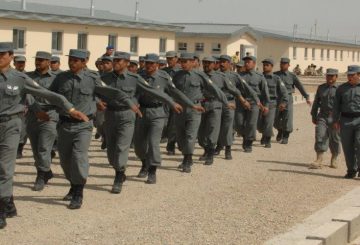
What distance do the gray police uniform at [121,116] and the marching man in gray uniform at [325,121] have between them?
4079mm

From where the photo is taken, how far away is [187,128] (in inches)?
521

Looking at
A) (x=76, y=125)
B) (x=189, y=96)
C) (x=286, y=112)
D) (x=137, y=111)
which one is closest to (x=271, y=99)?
(x=286, y=112)

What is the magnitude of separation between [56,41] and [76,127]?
80.3 ft

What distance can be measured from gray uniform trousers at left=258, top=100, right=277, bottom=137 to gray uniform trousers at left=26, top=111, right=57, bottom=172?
24.7 ft

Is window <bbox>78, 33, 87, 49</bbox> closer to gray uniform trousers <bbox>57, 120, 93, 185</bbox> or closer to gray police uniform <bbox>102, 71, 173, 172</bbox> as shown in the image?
gray police uniform <bbox>102, 71, 173, 172</bbox>

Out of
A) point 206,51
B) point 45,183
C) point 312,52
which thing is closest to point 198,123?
point 45,183

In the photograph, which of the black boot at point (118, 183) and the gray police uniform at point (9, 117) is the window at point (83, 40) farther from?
the gray police uniform at point (9, 117)

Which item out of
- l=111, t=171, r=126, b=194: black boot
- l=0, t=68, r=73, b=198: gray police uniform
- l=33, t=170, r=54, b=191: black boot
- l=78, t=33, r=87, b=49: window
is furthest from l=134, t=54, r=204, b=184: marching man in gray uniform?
l=78, t=33, r=87, b=49: window

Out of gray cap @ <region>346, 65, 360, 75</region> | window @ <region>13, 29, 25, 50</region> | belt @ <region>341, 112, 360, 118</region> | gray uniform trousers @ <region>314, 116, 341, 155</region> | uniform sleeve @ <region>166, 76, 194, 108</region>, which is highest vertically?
window @ <region>13, 29, 25, 50</region>

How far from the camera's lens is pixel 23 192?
34.9 ft

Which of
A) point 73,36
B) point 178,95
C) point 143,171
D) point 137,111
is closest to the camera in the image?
point 137,111

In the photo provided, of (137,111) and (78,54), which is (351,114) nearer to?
(137,111)

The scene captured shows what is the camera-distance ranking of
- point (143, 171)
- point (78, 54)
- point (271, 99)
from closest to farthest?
point (78, 54) → point (143, 171) → point (271, 99)

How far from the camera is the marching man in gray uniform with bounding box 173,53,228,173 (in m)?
13.2
